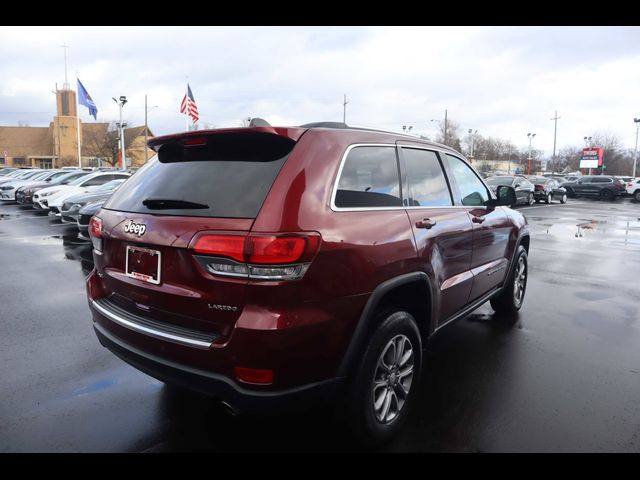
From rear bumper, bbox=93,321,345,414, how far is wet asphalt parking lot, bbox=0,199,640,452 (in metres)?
0.40

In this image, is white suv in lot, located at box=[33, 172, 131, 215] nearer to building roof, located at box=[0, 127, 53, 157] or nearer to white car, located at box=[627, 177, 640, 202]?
white car, located at box=[627, 177, 640, 202]

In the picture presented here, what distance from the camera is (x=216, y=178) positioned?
2.59m

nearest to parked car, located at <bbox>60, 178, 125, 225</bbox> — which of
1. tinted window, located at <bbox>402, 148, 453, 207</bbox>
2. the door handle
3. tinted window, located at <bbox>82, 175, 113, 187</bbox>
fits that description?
tinted window, located at <bbox>82, 175, 113, 187</bbox>

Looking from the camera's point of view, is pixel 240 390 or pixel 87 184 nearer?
pixel 240 390

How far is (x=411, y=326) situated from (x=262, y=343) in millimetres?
1142

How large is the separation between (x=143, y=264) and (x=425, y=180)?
2.07m

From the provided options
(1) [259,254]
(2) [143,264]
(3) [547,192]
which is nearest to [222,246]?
(1) [259,254]

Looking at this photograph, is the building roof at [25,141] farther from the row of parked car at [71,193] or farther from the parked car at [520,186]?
the parked car at [520,186]

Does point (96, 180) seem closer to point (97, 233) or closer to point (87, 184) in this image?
point (87, 184)

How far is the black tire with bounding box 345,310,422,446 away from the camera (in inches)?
103
